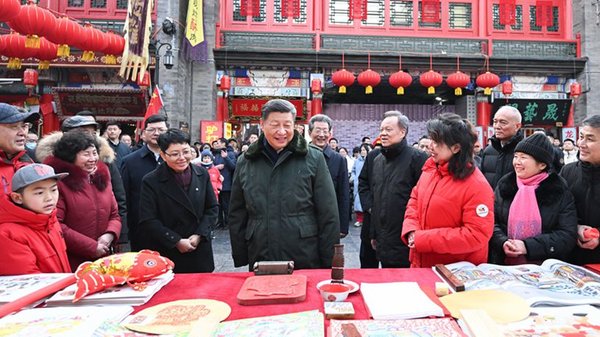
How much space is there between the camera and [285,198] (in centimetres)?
212

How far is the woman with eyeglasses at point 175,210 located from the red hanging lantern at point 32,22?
12.4 feet

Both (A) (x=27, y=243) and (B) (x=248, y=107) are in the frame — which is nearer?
(A) (x=27, y=243)

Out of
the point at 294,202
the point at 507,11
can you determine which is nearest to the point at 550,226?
the point at 294,202

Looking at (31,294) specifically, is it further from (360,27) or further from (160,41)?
(360,27)

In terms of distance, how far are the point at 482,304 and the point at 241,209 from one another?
1.46 m

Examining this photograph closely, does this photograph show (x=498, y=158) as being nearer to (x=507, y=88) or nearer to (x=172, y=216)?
(x=172, y=216)

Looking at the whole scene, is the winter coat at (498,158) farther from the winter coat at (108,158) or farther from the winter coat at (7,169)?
the winter coat at (7,169)

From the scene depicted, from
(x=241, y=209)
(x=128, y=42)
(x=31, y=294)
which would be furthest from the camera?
(x=128, y=42)

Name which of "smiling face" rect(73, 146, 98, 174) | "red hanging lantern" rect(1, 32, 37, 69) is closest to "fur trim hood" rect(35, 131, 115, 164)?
"smiling face" rect(73, 146, 98, 174)

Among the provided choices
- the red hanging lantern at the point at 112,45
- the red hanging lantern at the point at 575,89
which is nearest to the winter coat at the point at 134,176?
the red hanging lantern at the point at 112,45

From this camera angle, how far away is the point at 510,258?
83.6 inches

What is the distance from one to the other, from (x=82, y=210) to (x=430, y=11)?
9.96 m

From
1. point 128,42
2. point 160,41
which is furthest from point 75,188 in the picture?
point 160,41

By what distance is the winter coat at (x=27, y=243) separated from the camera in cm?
168
